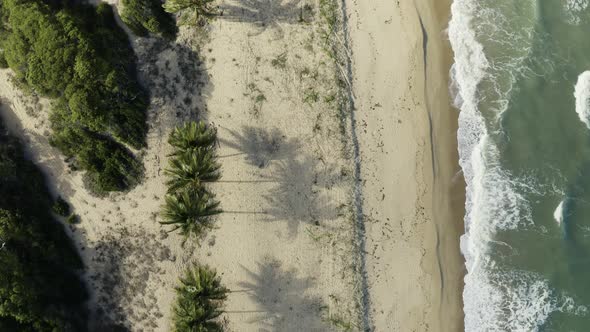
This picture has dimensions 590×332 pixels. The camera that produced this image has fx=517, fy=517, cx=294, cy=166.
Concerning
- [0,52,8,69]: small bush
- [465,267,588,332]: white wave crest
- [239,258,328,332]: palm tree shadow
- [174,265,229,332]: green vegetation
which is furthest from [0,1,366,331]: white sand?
[465,267,588,332]: white wave crest

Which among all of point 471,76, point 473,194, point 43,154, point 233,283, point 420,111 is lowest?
point 233,283

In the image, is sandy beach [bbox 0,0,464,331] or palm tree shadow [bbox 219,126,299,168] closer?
sandy beach [bbox 0,0,464,331]

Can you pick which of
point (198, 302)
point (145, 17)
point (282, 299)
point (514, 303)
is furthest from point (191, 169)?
Answer: point (514, 303)

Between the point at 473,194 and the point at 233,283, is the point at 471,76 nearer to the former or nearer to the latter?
the point at 473,194

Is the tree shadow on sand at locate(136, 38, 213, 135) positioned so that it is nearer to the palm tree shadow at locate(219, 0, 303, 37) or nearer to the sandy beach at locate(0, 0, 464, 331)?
the sandy beach at locate(0, 0, 464, 331)

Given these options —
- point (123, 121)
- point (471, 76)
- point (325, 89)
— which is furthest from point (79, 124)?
point (471, 76)
